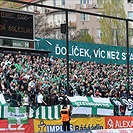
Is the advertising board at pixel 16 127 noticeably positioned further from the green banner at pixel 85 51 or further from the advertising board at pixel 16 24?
the green banner at pixel 85 51

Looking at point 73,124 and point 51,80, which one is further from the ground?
point 51,80

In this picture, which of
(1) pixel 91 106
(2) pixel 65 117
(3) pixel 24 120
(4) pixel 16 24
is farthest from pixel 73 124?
(4) pixel 16 24

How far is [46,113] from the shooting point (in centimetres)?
1995

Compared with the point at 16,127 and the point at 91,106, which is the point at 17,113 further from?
the point at 91,106

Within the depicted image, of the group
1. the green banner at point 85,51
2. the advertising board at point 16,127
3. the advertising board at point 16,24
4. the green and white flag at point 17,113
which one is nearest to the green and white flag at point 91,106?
the green and white flag at point 17,113

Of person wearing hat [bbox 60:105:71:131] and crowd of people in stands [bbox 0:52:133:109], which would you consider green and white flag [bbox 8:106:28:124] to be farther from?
crowd of people in stands [bbox 0:52:133:109]

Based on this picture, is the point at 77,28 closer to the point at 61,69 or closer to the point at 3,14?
the point at 61,69

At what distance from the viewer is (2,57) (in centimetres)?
2655

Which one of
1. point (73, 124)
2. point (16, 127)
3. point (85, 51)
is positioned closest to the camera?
point (16, 127)

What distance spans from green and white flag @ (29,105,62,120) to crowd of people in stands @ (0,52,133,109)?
81 centimetres

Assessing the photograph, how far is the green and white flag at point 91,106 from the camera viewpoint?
20.9 metres

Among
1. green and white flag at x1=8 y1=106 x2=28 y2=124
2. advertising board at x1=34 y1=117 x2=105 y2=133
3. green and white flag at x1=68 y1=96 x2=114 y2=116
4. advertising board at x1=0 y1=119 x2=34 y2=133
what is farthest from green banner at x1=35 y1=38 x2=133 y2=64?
advertising board at x1=0 y1=119 x2=34 y2=133

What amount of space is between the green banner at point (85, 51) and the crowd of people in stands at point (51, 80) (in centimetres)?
35

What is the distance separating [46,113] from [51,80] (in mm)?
7521
